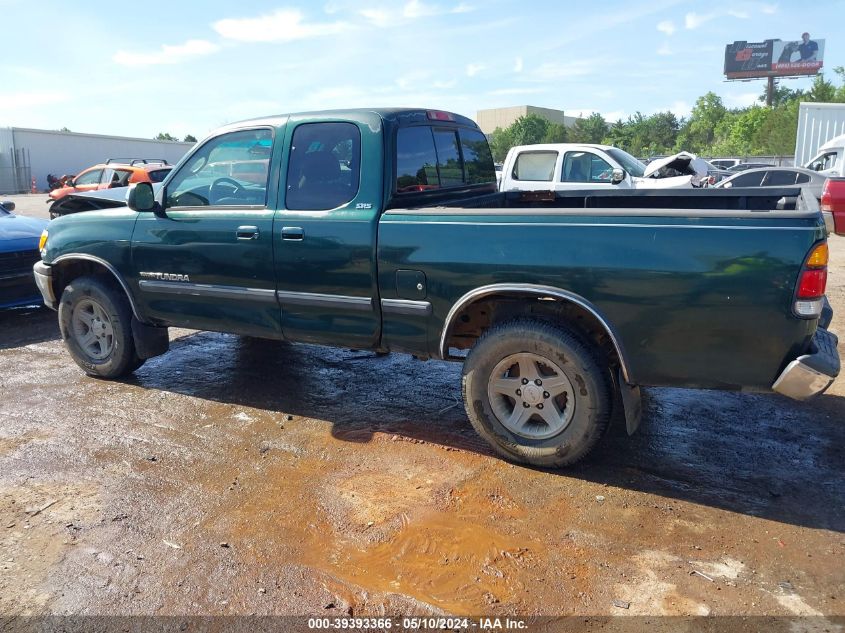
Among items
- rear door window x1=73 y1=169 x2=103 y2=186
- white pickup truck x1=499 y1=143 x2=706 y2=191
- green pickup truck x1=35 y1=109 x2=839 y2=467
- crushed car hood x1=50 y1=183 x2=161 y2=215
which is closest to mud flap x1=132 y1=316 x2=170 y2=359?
green pickup truck x1=35 y1=109 x2=839 y2=467

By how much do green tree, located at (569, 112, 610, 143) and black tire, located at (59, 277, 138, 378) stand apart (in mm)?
61452

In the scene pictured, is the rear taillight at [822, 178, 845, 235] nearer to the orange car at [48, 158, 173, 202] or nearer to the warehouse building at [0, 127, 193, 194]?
the orange car at [48, 158, 173, 202]

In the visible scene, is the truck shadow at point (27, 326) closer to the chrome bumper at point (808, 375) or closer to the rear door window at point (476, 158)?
the rear door window at point (476, 158)

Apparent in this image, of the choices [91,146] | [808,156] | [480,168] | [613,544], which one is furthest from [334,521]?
[91,146]

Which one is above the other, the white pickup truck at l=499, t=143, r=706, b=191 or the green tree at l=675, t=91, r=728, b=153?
the green tree at l=675, t=91, r=728, b=153

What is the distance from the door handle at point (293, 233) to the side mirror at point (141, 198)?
1205 millimetres

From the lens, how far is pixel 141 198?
4910mm

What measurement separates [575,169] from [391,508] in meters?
8.89

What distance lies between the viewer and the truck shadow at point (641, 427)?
3.71m

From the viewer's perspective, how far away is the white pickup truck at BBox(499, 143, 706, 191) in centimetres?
1119

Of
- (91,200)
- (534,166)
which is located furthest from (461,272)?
(534,166)

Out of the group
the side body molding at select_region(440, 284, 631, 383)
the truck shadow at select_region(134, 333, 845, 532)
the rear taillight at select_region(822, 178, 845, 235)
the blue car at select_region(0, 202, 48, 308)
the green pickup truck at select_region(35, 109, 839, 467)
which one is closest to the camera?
the green pickup truck at select_region(35, 109, 839, 467)

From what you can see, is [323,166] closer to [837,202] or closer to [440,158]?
[440,158]

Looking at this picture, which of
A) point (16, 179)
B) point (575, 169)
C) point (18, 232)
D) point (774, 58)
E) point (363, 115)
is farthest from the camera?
point (774, 58)
